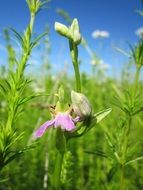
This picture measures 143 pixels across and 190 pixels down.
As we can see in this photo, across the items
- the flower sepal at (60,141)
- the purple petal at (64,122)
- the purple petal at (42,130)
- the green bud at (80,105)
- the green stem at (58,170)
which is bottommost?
the green stem at (58,170)

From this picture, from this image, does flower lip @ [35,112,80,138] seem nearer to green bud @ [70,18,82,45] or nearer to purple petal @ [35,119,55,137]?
purple petal @ [35,119,55,137]

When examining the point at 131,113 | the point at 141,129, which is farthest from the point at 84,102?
the point at 141,129

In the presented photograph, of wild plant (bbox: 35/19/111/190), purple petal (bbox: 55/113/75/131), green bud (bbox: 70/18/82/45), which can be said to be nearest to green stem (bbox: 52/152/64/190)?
wild plant (bbox: 35/19/111/190)

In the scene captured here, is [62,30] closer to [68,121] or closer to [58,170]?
[68,121]

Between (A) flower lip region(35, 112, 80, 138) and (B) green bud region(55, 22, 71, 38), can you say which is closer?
(A) flower lip region(35, 112, 80, 138)

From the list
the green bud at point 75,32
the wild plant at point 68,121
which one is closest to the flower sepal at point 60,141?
the wild plant at point 68,121

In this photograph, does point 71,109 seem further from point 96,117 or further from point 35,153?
point 35,153

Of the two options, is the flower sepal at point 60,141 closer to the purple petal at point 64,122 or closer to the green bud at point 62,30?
the purple petal at point 64,122

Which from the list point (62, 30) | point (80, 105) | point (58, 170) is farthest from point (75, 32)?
point (58, 170)
